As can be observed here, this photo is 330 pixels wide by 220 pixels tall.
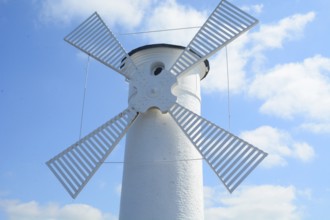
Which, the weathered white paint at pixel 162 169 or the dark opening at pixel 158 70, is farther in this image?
the dark opening at pixel 158 70

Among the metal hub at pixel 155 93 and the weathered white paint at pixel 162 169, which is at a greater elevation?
the metal hub at pixel 155 93

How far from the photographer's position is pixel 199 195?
6.85 meters

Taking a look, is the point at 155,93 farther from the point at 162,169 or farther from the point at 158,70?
the point at 162,169

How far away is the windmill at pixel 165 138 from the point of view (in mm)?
6512

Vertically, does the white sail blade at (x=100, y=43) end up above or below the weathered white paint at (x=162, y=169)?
above

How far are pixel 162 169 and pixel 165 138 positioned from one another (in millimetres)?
538

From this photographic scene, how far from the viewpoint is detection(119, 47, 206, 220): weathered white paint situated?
6.53 metres

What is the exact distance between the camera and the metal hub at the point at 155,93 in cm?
698

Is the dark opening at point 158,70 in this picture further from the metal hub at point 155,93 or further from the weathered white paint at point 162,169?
the metal hub at point 155,93

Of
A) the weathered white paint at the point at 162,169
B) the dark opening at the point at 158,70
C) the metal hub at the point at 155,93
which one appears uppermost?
the dark opening at the point at 158,70

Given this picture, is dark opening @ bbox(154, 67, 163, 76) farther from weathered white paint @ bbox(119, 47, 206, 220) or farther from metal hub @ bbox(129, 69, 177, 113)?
metal hub @ bbox(129, 69, 177, 113)

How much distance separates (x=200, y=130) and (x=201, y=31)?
190 centimetres

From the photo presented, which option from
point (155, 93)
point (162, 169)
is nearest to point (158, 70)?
point (155, 93)

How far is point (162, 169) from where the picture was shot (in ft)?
22.0
